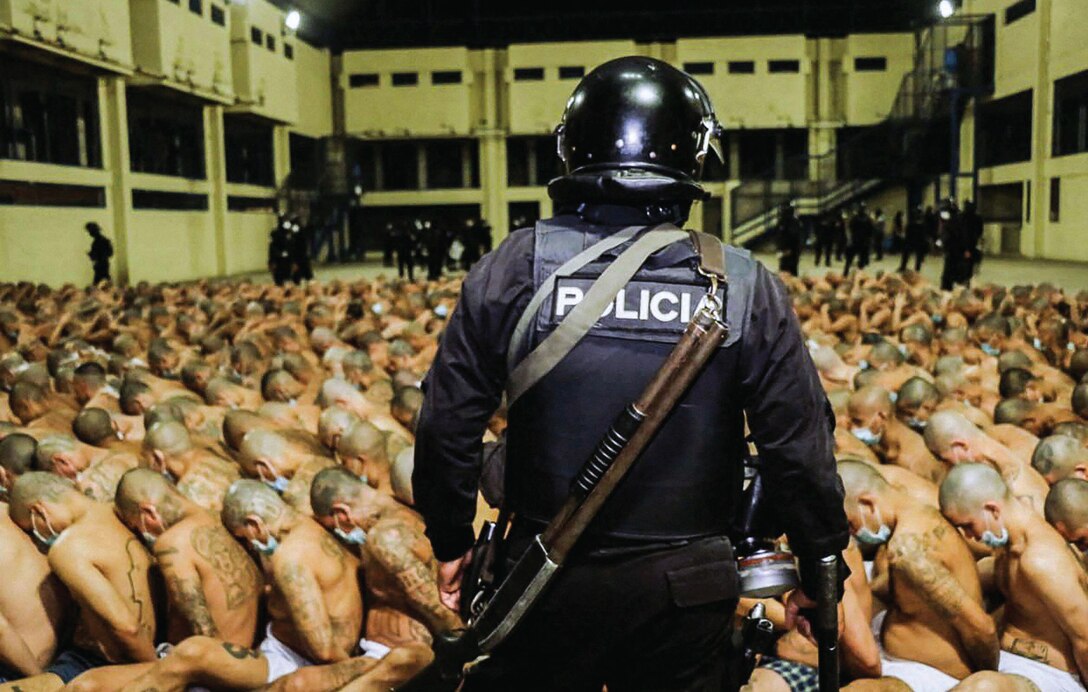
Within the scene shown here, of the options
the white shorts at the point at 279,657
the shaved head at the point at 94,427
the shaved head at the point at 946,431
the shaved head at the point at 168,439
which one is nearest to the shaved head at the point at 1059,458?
the shaved head at the point at 946,431

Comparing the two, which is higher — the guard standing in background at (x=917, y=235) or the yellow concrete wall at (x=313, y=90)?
the yellow concrete wall at (x=313, y=90)

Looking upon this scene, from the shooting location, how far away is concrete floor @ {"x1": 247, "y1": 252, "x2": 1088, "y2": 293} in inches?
771

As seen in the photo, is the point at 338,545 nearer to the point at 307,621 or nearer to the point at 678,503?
the point at 307,621

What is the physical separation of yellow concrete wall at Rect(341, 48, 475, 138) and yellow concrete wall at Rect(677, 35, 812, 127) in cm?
815

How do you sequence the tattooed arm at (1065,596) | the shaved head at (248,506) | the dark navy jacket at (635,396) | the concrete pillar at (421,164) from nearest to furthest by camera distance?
the dark navy jacket at (635,396), the tattooed arm at (1065,596), the shaved head at (248,506), the concrete pillar at (421,164)

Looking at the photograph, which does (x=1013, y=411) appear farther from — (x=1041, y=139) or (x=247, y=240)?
(x=247, y=240)

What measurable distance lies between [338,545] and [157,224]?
22855mm

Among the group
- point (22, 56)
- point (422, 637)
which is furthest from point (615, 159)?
point (22, 56)

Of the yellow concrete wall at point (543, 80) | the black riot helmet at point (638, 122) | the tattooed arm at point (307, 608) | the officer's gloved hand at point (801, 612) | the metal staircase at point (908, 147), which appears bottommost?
the tattooed arm at point (307, 608)

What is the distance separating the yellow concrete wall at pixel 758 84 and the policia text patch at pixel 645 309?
34196 millimetres

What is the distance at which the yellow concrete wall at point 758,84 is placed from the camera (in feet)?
116

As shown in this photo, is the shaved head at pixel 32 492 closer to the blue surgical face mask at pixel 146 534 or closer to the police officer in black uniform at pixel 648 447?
the blue surgical face mask at pixel 146 534

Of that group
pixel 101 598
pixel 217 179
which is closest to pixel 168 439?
pixel 101 598

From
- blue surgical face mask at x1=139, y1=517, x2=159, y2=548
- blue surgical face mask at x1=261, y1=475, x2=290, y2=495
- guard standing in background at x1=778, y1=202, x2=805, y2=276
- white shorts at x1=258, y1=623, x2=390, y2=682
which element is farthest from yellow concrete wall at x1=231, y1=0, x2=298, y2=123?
white shorts at x1=258, y1=623, x2=390, y2=682
